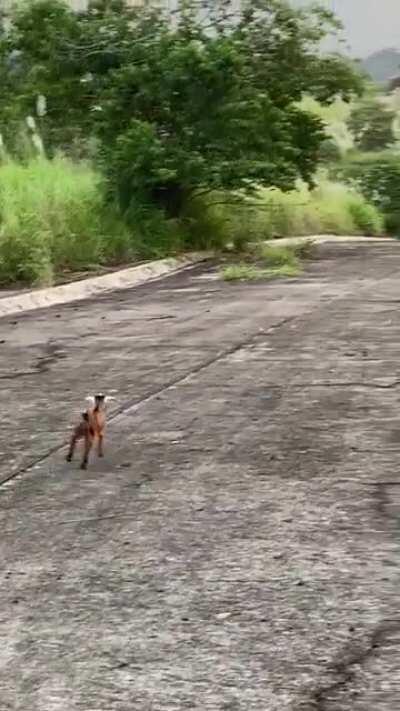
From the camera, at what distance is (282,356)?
29.3ft

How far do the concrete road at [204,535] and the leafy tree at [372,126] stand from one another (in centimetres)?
3398

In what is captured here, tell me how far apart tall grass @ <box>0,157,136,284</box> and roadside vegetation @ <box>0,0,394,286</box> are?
3 centimetres

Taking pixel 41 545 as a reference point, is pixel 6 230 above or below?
above

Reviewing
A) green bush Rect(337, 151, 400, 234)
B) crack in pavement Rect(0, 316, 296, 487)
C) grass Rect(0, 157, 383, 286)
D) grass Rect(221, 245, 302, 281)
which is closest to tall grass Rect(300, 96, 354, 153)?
green bush Rect(337, 151, 400, 234)

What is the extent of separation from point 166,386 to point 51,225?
8936 millimetres

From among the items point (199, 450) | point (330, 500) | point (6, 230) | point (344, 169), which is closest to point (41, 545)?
point (330, 500)

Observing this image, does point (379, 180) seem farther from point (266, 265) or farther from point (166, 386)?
point (166, 386)

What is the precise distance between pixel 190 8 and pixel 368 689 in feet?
67.0

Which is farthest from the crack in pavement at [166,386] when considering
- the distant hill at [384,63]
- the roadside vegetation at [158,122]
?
the distant hill at [384,63]

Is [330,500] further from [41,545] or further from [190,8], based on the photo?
[190,8]

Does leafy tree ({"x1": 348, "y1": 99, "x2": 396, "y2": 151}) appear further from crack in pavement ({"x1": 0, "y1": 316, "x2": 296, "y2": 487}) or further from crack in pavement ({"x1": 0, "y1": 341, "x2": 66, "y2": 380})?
crack in pavement ({"x1": 0, "y1": 341, "x2": 66, "y2": 380})

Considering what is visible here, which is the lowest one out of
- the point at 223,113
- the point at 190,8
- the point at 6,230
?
the point at 6,230

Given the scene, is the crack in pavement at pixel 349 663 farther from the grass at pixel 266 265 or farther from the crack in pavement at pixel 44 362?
the grass at pixel 266 265

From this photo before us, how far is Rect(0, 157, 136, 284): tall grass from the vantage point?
15.0m
